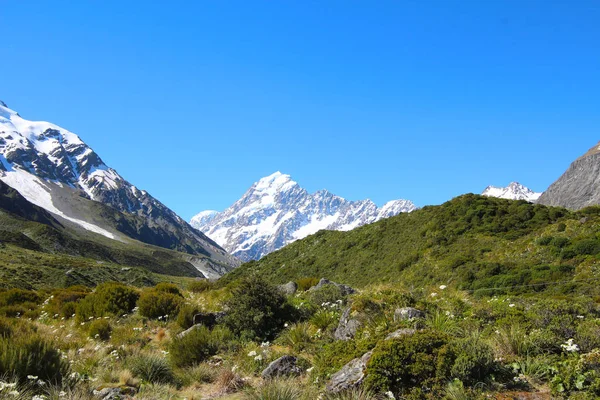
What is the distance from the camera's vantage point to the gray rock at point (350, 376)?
6.41 meters

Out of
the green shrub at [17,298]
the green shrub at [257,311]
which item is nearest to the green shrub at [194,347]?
the green shrub at [257,311]

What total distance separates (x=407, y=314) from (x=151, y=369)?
558 cm

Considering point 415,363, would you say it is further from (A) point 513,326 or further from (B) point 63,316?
(B) point 63,316

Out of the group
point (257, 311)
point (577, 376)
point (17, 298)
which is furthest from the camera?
point (17, 298)

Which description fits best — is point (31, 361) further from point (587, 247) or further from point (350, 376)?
point (587, 247)

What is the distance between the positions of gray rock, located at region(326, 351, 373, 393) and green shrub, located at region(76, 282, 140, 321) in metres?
11.3

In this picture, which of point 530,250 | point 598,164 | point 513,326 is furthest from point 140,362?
point 598,164

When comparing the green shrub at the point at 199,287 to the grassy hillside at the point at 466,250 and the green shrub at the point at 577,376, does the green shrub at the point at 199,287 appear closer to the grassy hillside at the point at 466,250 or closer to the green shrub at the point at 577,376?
the grassy hillside at the point at 466,250

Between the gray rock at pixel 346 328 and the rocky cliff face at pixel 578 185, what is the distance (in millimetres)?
172325

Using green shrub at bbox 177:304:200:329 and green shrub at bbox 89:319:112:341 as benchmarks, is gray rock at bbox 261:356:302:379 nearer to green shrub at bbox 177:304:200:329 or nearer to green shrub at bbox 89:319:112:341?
green shrub at bbox 177:304:200:329

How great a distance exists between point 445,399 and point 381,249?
38.6 m

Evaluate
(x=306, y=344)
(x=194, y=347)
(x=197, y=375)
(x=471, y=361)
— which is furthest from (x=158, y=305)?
(x=471, y=361)

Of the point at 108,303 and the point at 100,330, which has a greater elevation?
the point at 108,303

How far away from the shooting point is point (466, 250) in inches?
1348
